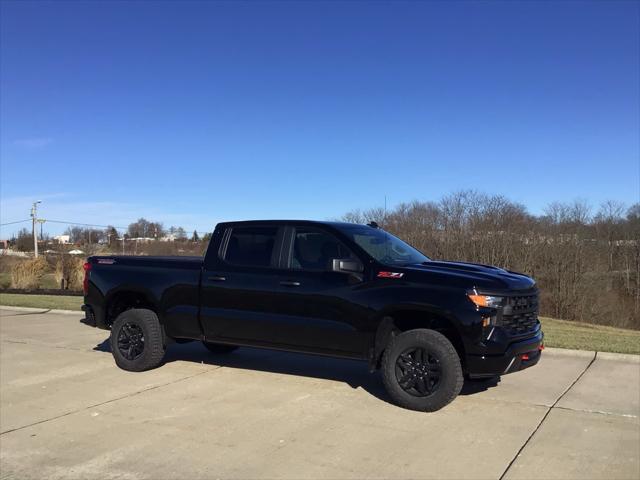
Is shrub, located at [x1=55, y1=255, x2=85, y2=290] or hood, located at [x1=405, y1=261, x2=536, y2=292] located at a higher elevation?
hood, located at [x1=405, y1=261, x2=536, y2=292]

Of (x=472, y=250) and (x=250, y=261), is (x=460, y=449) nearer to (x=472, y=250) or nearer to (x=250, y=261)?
(x=250, y=261)

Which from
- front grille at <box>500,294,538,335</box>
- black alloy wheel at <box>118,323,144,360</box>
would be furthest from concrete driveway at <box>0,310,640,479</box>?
front grille at <box>500,294,538,335</box>

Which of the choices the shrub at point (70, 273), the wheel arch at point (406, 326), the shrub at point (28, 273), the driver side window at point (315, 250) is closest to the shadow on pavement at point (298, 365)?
the wheel arch at point (406, 326)

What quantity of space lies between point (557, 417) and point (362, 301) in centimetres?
218

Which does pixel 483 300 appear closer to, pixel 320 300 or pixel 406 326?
pixel 406 326

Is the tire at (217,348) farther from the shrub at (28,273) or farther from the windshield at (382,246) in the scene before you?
the shrub at (28,273)

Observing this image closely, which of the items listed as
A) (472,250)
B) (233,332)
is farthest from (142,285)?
(472,250)

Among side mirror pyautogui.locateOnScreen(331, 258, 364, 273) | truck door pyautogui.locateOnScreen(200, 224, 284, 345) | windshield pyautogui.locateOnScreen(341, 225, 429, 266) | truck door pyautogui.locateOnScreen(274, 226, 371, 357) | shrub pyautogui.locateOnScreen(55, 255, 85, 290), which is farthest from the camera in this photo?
shrub pyautogui.locateOnScreen(55, 255, 85, 290)

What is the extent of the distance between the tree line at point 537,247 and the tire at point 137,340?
27.7 m

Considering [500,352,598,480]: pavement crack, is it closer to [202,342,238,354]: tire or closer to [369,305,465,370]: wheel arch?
[369,305,465,370]: wheel arch

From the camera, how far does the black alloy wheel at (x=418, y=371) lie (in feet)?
17.7

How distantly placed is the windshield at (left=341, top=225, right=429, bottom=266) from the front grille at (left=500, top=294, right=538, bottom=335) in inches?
48.9

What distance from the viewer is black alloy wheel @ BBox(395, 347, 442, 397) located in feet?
17.7

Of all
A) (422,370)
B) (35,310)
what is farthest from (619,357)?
(35,310)
